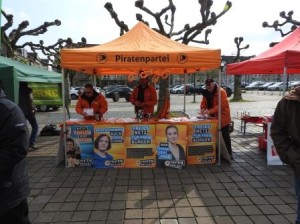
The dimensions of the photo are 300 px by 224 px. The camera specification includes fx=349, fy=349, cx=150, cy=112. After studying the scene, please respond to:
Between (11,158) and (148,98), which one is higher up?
(148,98)

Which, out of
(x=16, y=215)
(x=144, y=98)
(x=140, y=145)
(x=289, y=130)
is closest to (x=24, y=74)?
(x=140, y=145)

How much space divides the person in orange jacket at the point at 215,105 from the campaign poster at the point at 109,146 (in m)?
1.93

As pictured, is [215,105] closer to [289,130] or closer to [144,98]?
[144,98]

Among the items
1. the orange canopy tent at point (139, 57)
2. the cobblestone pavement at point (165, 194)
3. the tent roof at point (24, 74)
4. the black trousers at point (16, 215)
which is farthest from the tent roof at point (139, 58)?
the black trousers at point (16, 215)

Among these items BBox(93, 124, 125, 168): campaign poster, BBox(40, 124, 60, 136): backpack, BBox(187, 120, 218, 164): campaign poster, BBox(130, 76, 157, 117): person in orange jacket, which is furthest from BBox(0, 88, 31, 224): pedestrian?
BBox(40, 124, 60, 136): backpack

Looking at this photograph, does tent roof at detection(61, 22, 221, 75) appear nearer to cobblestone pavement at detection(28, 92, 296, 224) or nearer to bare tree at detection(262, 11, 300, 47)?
cobblestone pavement at detection(28, 92, 296, 224)

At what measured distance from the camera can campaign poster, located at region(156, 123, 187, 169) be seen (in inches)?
269

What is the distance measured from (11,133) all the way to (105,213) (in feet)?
8.14

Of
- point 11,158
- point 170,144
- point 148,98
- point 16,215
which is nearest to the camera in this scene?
point 11,158

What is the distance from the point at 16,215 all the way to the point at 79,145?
440 cm

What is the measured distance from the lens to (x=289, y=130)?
294cm

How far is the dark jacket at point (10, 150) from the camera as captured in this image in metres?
2.40

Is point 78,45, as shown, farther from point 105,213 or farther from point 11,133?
point 11,133

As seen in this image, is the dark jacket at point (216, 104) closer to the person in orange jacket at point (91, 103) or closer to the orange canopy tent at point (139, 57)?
the orange canopy tent at point (139, 57)
